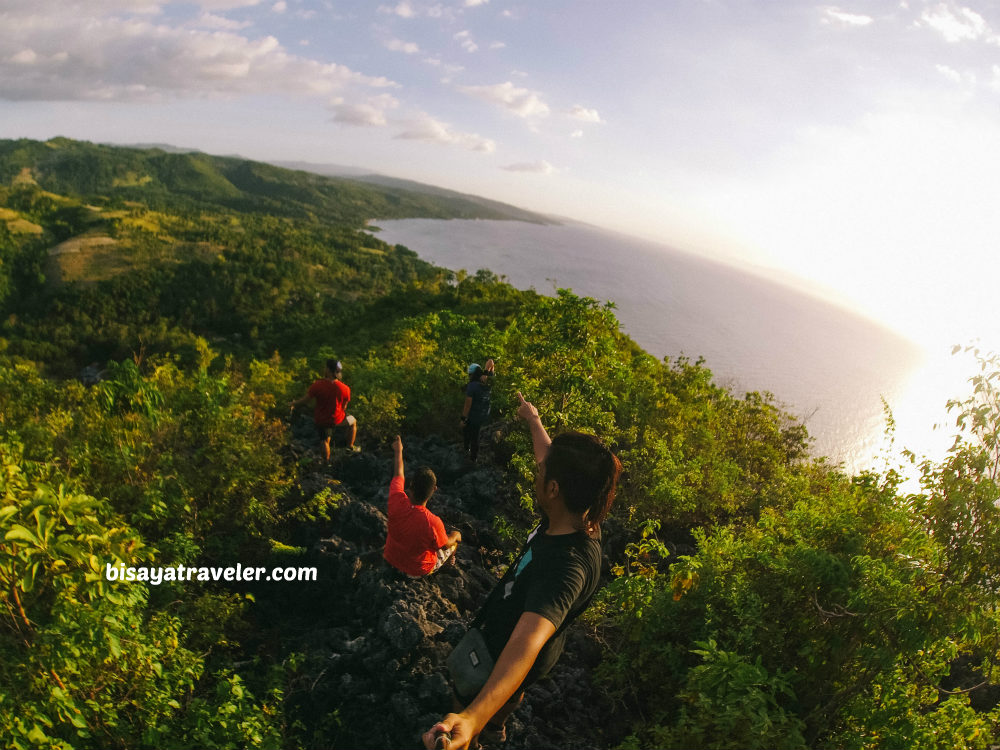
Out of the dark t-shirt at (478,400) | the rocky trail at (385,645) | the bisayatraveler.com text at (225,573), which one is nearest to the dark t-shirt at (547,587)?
the rocky trail at (385,645)

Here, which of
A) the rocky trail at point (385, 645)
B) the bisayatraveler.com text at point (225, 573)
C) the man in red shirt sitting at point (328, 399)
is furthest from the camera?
the man in red shirt sitting at point (328, 399)

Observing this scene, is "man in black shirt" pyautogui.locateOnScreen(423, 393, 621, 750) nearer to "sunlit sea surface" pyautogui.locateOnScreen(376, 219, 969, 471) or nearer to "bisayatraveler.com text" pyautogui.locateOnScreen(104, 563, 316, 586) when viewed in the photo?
"bisayatraveler.com text" pyautogui.locateOnScreen(104, 563, 316, 586)

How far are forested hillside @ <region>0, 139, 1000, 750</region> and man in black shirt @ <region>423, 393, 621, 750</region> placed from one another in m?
1.87

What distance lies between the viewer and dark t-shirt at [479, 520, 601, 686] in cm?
198

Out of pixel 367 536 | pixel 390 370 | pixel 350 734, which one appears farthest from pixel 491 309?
pixel 350 734

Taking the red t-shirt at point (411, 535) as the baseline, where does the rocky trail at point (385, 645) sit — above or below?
below

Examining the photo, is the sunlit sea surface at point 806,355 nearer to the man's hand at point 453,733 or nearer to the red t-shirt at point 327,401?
the red t-shirt at point 327,401

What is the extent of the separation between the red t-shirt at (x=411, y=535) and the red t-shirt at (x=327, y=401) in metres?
2.86

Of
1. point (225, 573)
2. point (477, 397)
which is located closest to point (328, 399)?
point (477, 397)

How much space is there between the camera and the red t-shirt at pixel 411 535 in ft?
14.6

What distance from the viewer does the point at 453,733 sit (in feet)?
4.96

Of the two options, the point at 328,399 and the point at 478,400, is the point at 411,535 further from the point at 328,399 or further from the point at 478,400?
the point at 328,399

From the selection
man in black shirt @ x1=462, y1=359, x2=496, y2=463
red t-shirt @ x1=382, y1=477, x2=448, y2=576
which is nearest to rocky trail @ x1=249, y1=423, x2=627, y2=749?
red t-shirt @ x1=382, y1=477, x2=448, y2=576

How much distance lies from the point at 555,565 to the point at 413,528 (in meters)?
2.70
